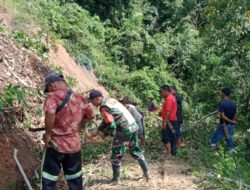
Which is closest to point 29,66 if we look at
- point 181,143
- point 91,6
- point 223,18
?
point 181,143

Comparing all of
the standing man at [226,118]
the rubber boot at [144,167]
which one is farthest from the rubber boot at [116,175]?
the standing man at [226,118]

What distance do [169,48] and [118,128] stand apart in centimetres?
1846

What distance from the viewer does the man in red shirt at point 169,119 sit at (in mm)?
9891

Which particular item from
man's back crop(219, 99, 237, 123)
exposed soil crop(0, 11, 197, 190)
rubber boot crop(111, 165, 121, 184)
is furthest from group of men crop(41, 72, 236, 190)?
man's back crop(219, 99, 237, 123)

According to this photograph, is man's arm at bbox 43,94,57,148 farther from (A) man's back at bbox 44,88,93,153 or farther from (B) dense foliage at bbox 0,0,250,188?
(B) dense foliage at bbox 0,0,250,188

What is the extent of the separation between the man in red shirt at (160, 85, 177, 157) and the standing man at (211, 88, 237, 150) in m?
1.13

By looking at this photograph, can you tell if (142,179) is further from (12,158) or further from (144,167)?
(12,158)

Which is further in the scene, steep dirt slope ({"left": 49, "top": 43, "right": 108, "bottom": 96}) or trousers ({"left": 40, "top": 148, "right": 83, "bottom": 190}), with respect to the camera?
steep dirt slope ({"left": 49, "top": 43, "right": 108, "bottom": 96})

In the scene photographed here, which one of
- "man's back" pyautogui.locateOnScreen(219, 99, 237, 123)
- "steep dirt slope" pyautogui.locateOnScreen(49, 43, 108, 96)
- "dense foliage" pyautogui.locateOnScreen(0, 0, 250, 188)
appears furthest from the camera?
"steep dirt slope" pyautogui.locateOnScreen(49, 43, 108, 96)

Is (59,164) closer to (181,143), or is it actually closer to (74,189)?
(74,189)

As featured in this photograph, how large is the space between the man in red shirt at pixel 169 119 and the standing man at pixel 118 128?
2.05 metres

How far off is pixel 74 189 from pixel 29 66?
17.6 feet

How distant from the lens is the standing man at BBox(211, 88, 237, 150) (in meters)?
10.5

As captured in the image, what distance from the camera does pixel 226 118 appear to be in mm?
10609
